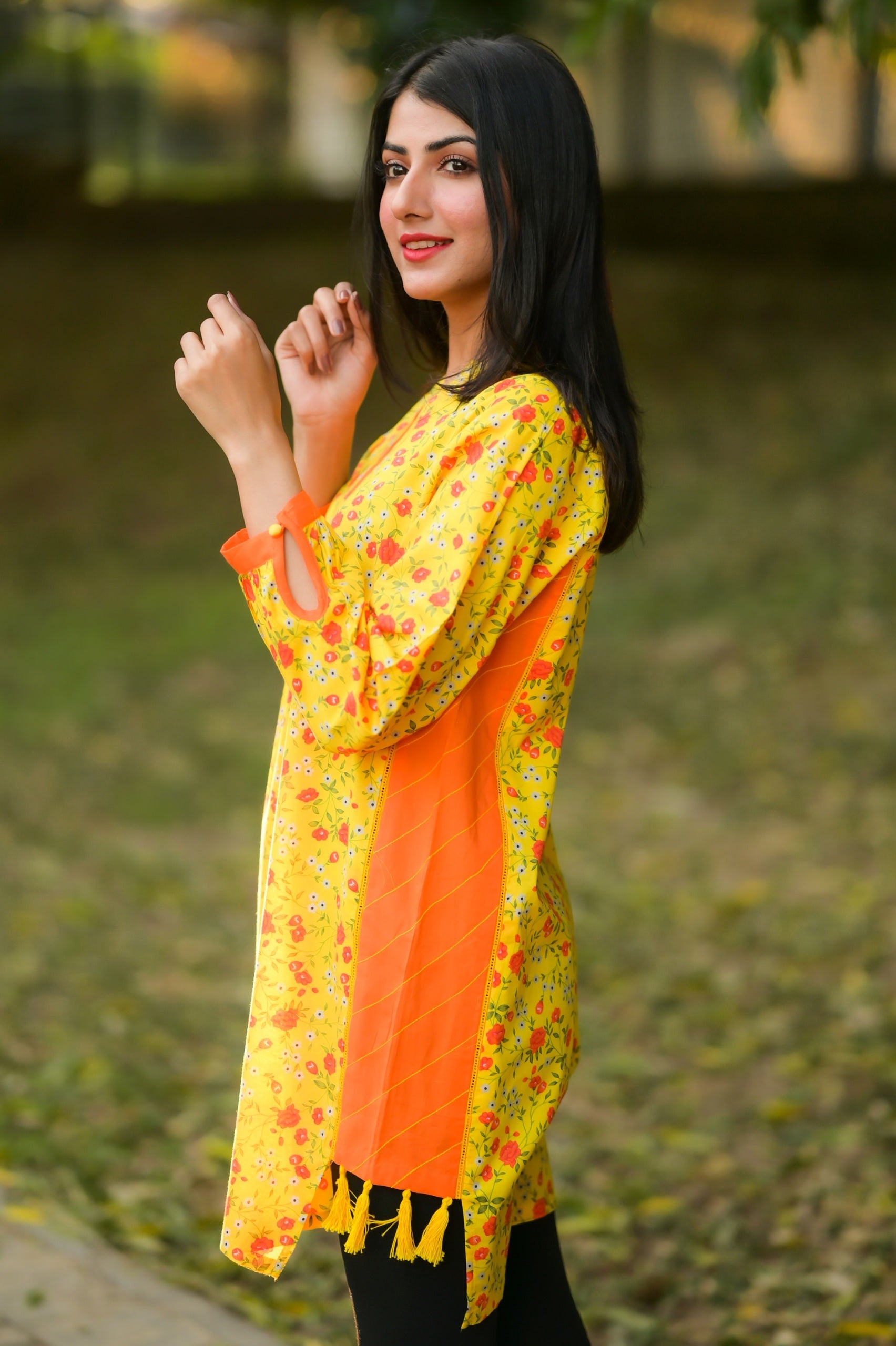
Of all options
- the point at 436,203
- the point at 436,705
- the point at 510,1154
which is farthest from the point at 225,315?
the point at 510,1154

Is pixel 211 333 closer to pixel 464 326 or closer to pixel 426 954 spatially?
pixel 464 326

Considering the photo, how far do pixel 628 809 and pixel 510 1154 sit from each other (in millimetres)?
4231

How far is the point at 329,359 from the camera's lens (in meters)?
1.89

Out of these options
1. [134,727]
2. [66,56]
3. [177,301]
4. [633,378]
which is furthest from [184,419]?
[66,56]

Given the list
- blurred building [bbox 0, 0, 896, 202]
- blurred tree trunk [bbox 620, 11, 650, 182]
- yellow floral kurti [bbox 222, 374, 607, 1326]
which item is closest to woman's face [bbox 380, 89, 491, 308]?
yellow floral kurti [bbox 222, 374, 607, 1326]

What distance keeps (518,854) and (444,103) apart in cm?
87

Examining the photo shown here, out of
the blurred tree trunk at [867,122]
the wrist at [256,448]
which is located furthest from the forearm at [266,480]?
the blurred tree trunk at [867,122]

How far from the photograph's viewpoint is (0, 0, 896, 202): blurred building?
9633 millimetres

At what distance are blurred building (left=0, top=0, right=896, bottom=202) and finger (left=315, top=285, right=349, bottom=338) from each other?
9.20 ft

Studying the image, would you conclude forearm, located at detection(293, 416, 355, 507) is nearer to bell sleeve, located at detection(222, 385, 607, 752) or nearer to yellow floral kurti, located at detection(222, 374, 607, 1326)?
yellow floral kurti, located at detection(222, 374, 607, 1326)

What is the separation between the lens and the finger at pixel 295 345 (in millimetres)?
1821

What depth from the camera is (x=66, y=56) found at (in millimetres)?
12641

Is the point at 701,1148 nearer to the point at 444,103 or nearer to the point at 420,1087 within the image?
the point at 420,1087

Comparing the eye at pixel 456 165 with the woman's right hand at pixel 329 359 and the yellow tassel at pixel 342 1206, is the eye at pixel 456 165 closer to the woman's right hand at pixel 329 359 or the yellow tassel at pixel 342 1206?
the woman's right hand at pixel 329 359
